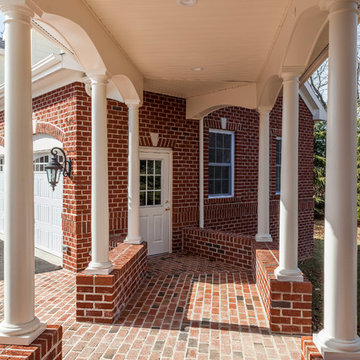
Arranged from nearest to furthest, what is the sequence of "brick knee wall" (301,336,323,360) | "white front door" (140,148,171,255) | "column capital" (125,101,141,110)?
1. "brick knee wall" (301,336,323,360)
2. "column capital" (125,101,141,110)
3. "white front door" (140,148,171,255)

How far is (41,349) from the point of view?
230cm

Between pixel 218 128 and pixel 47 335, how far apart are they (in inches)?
243

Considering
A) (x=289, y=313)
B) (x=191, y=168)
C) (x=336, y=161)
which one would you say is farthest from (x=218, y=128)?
(x=336, y=161)

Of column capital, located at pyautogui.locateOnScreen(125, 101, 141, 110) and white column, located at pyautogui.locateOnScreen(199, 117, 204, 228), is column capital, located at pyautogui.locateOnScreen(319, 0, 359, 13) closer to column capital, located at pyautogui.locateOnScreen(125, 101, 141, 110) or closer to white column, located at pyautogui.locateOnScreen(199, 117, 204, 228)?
column capital, located at pyautogui.locateOnScreen(125, 101, 141, 110)

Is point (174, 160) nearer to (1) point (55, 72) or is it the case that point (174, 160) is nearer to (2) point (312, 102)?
(1) point (55, 72)

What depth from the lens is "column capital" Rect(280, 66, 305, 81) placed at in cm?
361

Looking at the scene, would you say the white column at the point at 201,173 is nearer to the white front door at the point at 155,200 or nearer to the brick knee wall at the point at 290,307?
the white front door at the point at 155,200

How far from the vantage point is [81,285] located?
3.77 meters

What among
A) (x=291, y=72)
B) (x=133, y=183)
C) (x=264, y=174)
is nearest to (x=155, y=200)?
(x=133, y=183)

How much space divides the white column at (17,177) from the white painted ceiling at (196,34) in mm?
1094

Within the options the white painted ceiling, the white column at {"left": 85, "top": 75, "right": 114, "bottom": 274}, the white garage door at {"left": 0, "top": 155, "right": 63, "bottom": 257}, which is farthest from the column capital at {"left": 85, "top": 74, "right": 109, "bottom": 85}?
the white garage door at {"left": 0, "top": 155, "right": 63, "bottom": 257}

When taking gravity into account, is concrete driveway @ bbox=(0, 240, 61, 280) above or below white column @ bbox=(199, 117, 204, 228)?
below

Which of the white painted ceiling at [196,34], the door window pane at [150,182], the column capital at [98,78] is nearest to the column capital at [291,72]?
the white painted ceiling at [196,34]

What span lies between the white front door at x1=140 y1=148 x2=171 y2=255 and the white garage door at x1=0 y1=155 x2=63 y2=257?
5.22 ft
